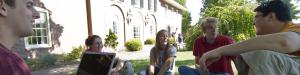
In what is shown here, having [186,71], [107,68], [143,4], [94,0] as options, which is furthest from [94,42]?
[143,4]

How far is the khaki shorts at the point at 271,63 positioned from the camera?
1.50m

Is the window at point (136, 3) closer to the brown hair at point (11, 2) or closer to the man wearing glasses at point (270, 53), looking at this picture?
the man wearing glasses at point (270, 53)

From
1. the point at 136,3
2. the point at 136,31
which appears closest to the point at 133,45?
the point at 136,31

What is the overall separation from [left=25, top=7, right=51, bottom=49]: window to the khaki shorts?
1491cm

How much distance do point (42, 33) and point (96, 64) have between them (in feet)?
43.6

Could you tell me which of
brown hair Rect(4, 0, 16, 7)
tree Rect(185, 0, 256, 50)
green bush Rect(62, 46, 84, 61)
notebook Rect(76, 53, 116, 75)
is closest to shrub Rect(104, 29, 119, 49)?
green bush Rect(62, 46, 84, 61)

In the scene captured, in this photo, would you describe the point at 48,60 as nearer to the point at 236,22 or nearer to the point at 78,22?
the point at 78,22

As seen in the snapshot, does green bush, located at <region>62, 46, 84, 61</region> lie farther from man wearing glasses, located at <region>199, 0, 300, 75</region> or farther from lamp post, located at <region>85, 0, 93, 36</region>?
man wearing glasses, located at <region>199, 0, 300, 75</region>

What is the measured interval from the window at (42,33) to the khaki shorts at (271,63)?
1491cm

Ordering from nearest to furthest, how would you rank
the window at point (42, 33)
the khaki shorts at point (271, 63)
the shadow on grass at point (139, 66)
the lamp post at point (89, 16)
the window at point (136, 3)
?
the khaki shorts at point (271, 63) < the shadow on grass at point (139, 66) < the window at point (42, 33) < the lamp post at point (89, 16) < the window at point (136, 3)

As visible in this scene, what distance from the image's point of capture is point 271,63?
1.51m

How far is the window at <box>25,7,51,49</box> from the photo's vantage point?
15516 millimetres

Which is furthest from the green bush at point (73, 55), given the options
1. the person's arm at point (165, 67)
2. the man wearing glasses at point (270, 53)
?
the man wearing glasses at point (270, 53)

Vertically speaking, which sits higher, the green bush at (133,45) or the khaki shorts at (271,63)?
the khaki shorts at (271,63)
